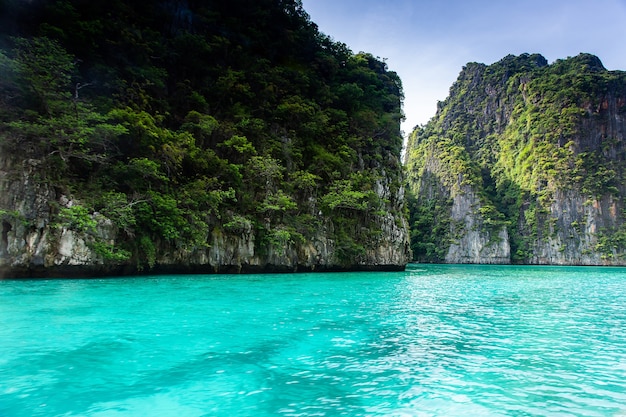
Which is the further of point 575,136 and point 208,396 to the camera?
point 575,136

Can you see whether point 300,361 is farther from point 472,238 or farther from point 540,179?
point 540,179

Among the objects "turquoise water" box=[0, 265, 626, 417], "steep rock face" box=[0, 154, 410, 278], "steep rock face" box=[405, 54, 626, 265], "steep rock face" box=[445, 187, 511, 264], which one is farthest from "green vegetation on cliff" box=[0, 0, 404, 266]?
"steep rock face" box=[405, 54, 626, 265]

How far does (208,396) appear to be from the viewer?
3674mm

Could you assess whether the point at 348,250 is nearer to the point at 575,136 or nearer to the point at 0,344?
the point at 0,344

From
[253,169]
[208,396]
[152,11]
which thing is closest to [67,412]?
[208,396]

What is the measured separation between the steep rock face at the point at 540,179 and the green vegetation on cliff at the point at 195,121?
39.8m

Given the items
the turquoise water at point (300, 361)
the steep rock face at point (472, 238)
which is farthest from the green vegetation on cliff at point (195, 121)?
the steep rock face at point (472, 238)

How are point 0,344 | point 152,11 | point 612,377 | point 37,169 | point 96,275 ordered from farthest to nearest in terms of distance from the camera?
point 152,11 → point 96,275 → point 37,169 → point 0,344 → point 612,377

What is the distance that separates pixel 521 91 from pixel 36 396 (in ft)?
296

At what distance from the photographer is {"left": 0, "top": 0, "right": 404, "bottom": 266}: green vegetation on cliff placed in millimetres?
14531

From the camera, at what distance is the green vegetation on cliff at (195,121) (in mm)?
14531

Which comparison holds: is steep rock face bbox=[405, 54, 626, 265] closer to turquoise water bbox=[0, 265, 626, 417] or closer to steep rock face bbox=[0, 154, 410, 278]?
steep rock face bbox=[0, 154, 410, 278]

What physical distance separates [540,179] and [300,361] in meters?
70.7

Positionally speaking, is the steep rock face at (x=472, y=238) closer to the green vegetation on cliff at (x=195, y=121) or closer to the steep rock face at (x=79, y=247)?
the green vegetation on cliff at (x=195, y=121)
